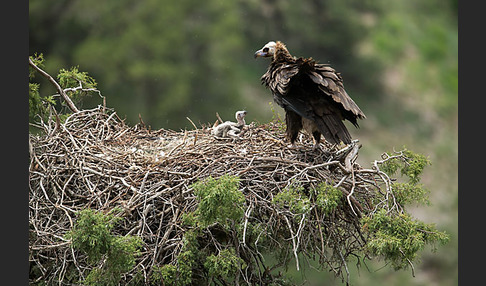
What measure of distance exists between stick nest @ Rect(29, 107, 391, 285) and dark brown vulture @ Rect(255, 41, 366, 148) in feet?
0.69

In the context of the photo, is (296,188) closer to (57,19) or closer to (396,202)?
(396,202)

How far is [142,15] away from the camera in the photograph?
39.0 feet

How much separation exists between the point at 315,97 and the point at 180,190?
1.06 metres

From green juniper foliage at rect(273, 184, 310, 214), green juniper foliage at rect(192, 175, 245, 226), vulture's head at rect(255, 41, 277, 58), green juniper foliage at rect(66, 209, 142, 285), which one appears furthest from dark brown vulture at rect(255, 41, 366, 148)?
green juniper foliage at rect(66, 209, 142, 285)

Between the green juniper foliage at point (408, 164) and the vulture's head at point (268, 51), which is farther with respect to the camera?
the vulture's head at point (268, 51)

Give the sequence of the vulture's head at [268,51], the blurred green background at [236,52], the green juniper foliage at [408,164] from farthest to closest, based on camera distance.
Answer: the blurred green background at [236,52], the vulture's head at [268,51], the green juniper foliage at [408,164]

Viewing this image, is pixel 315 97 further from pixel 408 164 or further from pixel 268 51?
pixel 408 164

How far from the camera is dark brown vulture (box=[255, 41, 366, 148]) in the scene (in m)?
4.59

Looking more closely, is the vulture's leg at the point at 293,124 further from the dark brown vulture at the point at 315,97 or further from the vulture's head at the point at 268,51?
the vulture's head at the point at 268,51

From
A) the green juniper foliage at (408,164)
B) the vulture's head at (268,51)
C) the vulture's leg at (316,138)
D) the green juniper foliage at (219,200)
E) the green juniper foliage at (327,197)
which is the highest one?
the green juniper foliage at (408,164)

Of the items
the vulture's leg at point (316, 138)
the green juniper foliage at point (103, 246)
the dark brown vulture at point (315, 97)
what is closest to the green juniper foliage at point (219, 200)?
the green juniper foliage at point (103, 246)

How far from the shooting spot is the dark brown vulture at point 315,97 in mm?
4586

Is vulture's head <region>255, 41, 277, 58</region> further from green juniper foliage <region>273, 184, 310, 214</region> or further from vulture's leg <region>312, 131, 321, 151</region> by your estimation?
green juniper foliage <region>273, 184, 310, 214</region>

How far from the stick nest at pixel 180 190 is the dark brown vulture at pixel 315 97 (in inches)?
8.3
